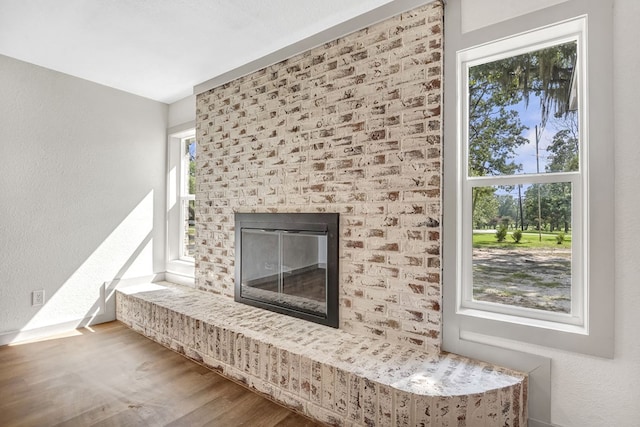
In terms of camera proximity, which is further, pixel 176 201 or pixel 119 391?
pixel 176 201

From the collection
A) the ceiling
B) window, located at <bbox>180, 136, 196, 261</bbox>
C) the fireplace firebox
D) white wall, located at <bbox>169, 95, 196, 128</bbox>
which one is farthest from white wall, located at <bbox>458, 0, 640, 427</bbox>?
window, located at <bbox>180, 136, 196, 261</bbox>

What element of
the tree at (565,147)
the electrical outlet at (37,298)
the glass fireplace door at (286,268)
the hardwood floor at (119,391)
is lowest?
the hardwood floor at (119,391)

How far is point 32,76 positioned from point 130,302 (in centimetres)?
238

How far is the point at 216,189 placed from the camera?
11.2 ft

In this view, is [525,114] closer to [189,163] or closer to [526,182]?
[526,182]

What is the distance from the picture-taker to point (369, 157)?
7.54 ft

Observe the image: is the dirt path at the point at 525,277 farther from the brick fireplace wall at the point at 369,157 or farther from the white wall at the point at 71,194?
the white wall at the point at 71,194

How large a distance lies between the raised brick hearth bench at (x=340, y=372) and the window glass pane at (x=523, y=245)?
0.47 metres

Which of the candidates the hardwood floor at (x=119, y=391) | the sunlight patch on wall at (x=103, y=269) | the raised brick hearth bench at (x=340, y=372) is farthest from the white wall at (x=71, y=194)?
the raised brick hearth bench at (x=340, y=372)

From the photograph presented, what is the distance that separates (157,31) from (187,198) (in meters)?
2.11

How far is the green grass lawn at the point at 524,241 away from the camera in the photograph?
6.18ft

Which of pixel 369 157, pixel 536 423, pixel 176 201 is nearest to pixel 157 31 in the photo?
pixel 369 157

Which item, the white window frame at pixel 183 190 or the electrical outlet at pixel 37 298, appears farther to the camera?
the white window frame at pixel 183 190

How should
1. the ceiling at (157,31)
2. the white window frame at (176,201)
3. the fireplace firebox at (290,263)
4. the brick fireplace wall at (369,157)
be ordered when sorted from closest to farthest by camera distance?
the brick fireplace wall at (369,157) → the ceiling at (157,31) → the fireplace firebox at (290,263) → the white window frame at (176,201)
